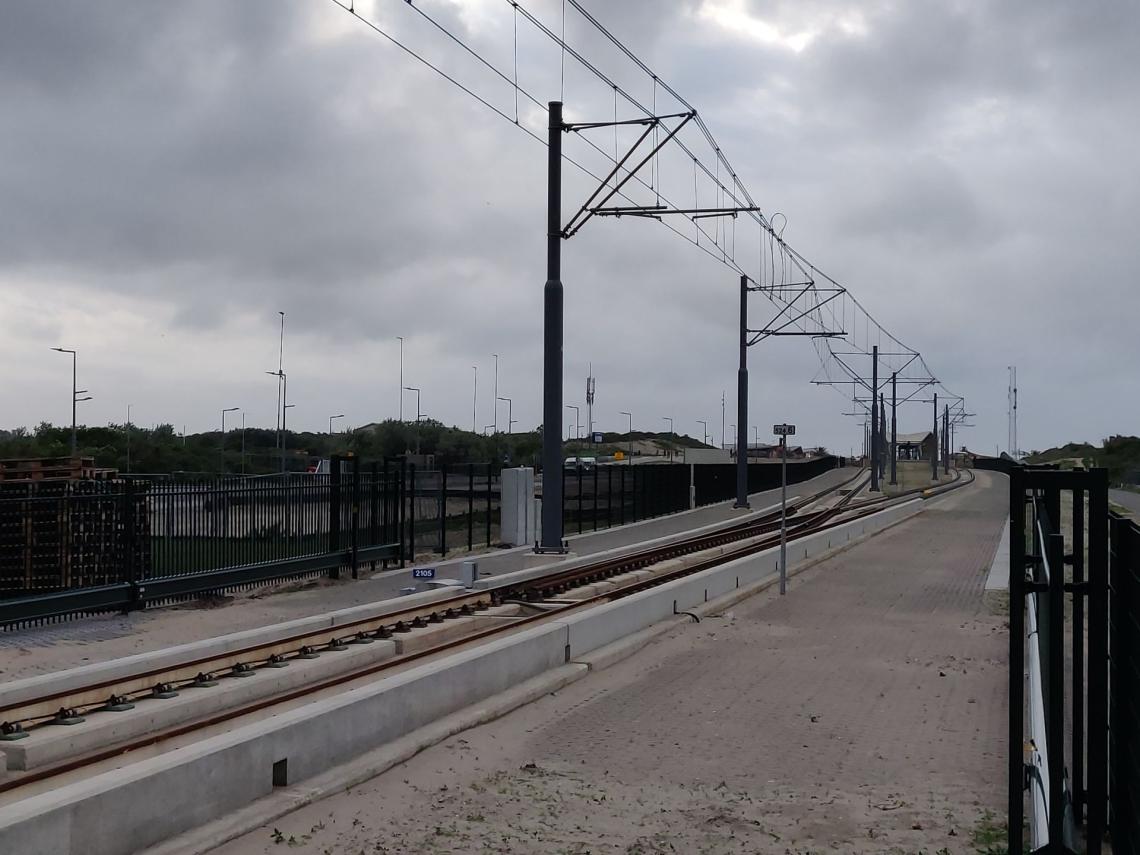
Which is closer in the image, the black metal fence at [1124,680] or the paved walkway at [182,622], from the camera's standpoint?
the black metal fence at [1124,680]

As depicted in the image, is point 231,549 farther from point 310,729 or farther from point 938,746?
point 938,746

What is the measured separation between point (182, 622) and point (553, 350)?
10250mm

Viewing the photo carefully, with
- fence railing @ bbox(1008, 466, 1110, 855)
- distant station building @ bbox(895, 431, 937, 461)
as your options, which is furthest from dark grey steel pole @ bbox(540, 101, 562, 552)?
distant station building @ bbox(895, 431, 937, 461)

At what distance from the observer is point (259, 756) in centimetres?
836

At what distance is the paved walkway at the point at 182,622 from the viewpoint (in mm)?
14484

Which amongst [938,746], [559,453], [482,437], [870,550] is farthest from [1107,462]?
[938,746]

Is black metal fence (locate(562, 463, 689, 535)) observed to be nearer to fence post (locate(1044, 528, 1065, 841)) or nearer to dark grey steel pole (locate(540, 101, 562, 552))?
dark grey steel pole (locate(540, 101, 562, 552))

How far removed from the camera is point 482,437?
11062 centimetres

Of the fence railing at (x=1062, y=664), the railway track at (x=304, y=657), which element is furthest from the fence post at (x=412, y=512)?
the fence railing at (x=1062, y=664)

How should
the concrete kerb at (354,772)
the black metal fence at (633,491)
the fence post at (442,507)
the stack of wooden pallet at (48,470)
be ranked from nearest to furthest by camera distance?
the concrete kerb at (354,772), the stack of wooden pallet at (48,470), the fence post at (442,507), the black metal fence at (633,491)

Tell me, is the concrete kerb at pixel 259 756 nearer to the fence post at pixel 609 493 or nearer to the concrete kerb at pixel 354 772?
the concrete kerb at pixel 354 772

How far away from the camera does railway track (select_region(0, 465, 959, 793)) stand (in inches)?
392

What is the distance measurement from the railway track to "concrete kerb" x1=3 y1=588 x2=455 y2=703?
0.13m

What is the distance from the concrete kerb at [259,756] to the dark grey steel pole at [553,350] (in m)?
10.5
